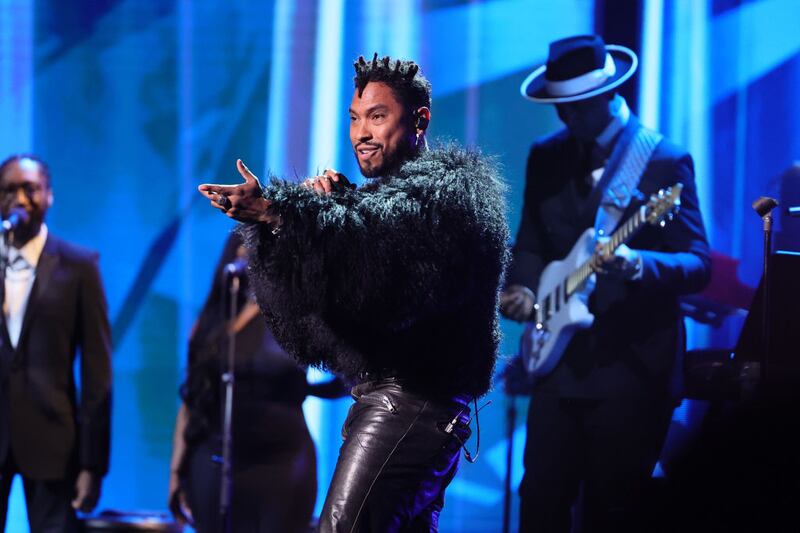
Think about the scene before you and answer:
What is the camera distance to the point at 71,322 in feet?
16.1

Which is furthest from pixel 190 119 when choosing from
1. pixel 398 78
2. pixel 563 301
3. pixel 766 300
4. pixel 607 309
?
pixel 766 300

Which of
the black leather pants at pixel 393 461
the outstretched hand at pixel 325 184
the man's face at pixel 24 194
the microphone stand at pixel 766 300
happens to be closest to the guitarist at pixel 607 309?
the microphone stand at pixel 766 300

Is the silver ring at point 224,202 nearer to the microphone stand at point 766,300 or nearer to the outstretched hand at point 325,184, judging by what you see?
the outstretched hand at point 325,184

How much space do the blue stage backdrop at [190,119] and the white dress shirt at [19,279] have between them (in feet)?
3.99

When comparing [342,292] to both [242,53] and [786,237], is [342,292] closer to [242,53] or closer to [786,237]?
[786,237]

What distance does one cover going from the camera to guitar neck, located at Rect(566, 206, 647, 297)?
14.4 feet

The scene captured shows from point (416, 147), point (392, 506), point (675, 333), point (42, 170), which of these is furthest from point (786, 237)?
point (42, 170)

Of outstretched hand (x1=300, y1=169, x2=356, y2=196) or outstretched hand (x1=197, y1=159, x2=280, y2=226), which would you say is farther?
outstretched hand (x1=300, y1=169, x2=356, y2=196)

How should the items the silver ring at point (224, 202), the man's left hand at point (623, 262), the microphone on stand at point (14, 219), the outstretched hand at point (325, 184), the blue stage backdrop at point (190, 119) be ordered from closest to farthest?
the silver ring at point (224, 202)
the outstretched hand at point (325, 184)
the man's left hand at point (623, 262)
the microphone on stand at point (14, 219)
the blue stage backdrop at point (190, 119)

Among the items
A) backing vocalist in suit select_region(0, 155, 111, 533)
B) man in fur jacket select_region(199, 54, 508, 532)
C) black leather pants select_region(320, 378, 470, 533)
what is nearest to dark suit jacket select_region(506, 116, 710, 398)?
man in fur jacket select_region(199, 54, 508, 532)

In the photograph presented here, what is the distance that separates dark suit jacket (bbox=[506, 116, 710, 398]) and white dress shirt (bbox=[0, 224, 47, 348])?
243cm

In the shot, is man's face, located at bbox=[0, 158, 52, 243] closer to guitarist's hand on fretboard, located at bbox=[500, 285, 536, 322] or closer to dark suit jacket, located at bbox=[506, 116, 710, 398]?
guitarist's hand on fretboard, located at bbox=[500, 285, 536, 322]

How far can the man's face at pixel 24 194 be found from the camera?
16.2 feet

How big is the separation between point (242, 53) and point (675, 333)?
9.80 ft
